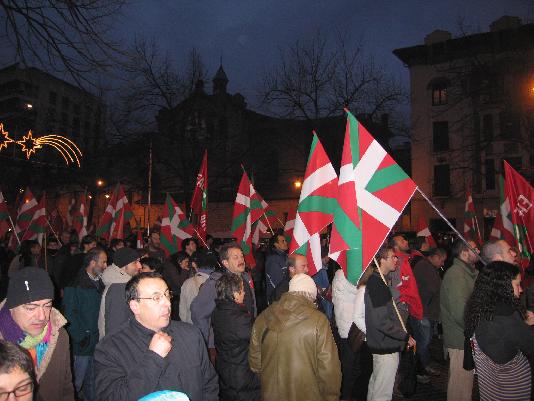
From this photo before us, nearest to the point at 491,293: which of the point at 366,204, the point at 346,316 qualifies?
the point at 366,204

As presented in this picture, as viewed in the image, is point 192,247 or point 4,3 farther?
point 192,247

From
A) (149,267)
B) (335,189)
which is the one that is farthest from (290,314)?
(149,267)

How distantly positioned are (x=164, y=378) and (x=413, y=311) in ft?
15.1

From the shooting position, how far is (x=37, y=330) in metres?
3.18

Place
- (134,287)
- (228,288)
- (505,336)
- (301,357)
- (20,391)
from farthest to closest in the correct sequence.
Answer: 1. (228,288)
2. (301,357)
3. (505,336)
4. (134,287)
5. (20,391)

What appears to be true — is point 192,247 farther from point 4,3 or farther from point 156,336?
point 156,336

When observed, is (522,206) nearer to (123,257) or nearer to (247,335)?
(247,335)

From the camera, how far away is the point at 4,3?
5012mm

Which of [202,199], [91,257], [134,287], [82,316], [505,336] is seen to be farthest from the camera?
[202,199]

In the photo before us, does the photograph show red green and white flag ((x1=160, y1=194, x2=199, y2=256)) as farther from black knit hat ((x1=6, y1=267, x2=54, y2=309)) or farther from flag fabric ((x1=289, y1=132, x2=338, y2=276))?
black knit hat ((x1=6, y1=267, x2=54, y2=309))

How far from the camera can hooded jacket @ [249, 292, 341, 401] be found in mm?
3709

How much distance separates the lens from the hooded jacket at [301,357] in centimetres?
371

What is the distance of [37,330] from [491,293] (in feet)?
11.9

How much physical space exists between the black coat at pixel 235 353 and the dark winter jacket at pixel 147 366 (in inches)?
54.6
